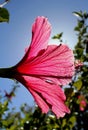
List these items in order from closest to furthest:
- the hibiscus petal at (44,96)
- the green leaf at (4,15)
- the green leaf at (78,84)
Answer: the green leaf at (4,15) → the hibiscus petal at (44,96) → the green leaf at (78,84)

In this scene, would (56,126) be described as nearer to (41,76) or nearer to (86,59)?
(86,59)

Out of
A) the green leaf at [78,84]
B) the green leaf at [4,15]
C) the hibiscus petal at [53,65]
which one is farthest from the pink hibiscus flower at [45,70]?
the green leaf at [78,84]

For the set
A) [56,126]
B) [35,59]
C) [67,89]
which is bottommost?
[56,126]

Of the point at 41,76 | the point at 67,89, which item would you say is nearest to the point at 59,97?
the point at 41,76

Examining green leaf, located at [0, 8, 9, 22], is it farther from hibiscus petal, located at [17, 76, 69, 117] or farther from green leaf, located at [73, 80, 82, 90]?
green leaf, located at [73, 80, 82, 90]

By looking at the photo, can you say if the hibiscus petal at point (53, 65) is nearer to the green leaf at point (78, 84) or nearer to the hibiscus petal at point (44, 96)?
the hibiscus petal at point (44, 96)

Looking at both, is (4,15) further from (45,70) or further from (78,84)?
(78,84)

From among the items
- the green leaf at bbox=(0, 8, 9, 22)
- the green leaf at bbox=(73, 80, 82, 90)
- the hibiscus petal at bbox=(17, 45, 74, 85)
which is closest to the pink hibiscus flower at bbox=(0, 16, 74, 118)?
the hibiscus petal at bbox=(17, 45, 74, 85)
